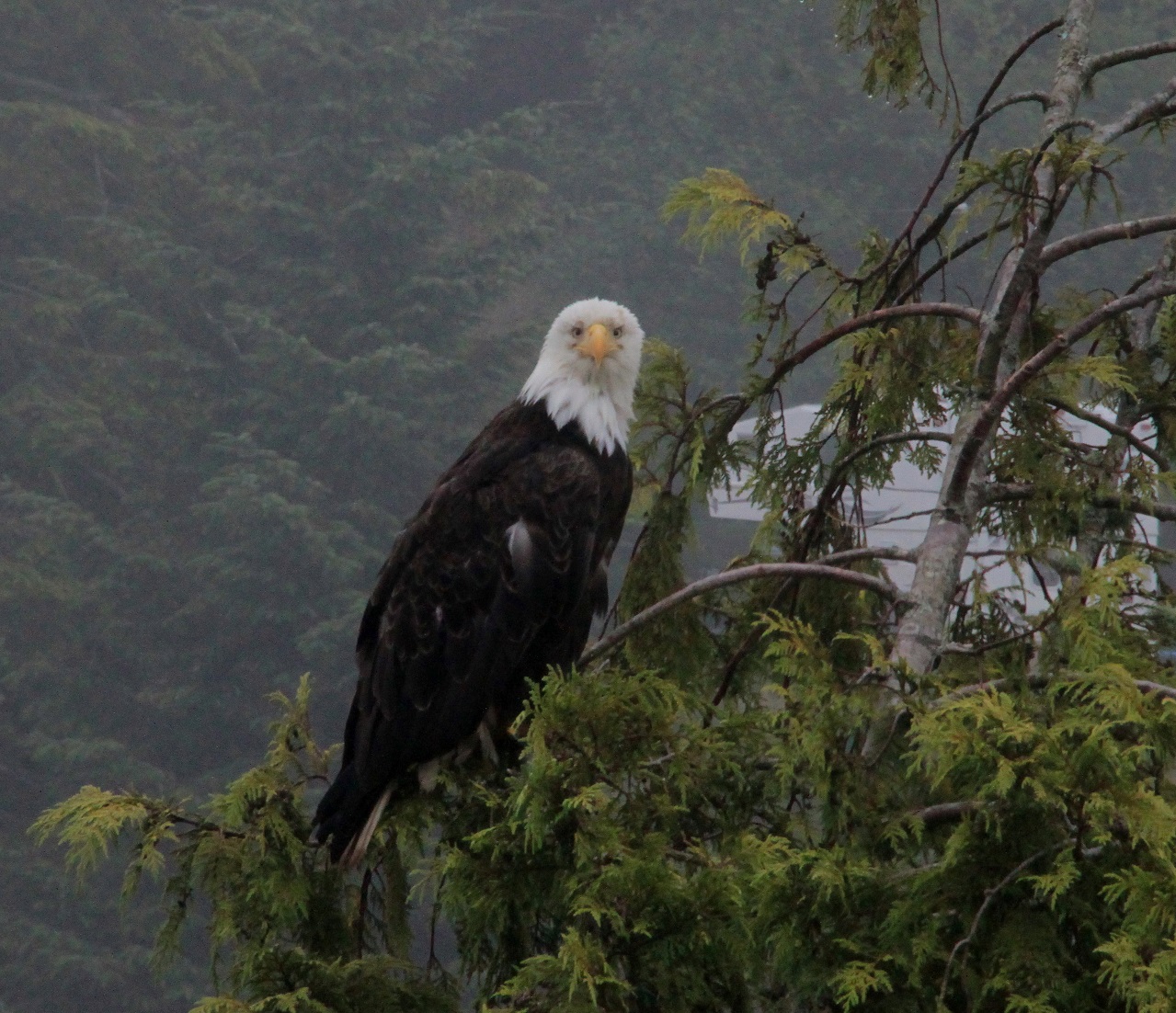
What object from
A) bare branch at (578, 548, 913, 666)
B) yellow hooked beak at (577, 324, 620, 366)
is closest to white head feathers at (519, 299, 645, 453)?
yellow hooked beak at (577, 324, 620, 366)

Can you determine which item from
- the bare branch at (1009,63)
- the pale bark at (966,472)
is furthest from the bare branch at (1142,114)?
the bare branch at (1009,63)

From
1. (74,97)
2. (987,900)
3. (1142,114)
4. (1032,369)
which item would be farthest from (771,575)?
(74,97)

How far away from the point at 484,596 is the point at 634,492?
488 mm

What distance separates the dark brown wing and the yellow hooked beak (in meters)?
0.24

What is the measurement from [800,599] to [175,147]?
2576 centimetres

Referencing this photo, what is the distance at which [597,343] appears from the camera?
3.84 m

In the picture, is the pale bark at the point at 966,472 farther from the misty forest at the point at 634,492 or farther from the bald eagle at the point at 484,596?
the bald eagle at the point at 484,596

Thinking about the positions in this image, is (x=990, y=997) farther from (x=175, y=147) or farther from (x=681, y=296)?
(x=681, y=296)

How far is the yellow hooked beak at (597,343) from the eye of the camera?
3812 millimetres

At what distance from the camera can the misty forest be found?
88.2 inches

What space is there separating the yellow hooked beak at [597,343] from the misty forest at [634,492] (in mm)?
159

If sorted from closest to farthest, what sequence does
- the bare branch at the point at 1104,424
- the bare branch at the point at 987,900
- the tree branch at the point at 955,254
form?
1. the bare branch at the point at 987,900
2. the tree branch at the point at 955,254
3. the bare branch at the point at 1104,424

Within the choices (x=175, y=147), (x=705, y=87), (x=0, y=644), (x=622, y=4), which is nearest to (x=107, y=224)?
(x=175, y=147)

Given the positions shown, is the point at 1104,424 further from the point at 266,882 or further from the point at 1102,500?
the point at 266,882
